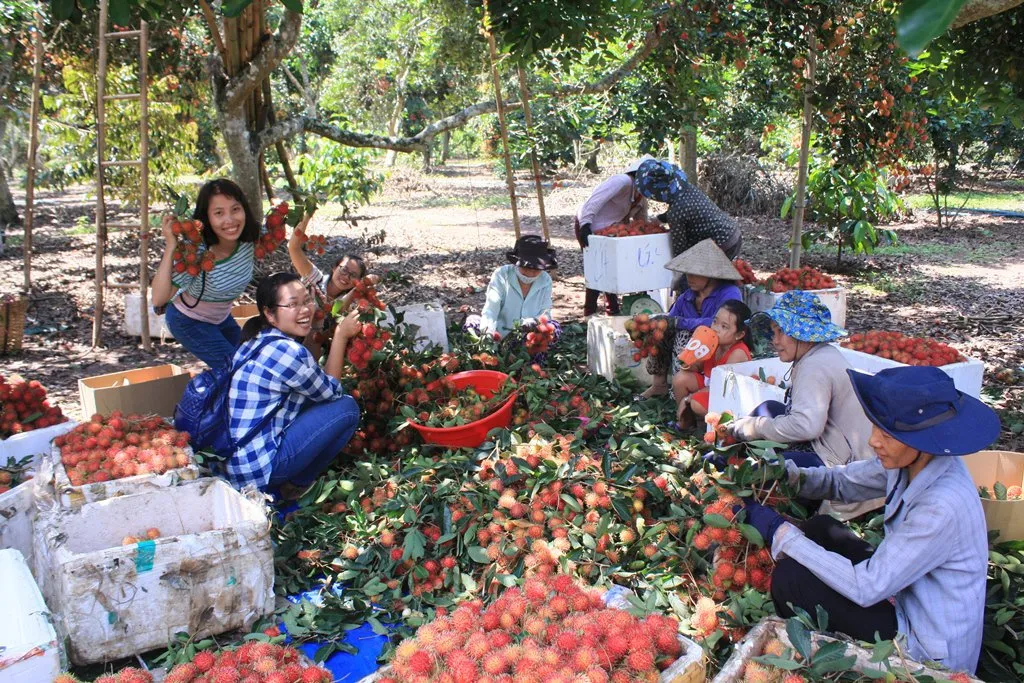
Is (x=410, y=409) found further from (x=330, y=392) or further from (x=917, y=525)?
(x=917, y=525)

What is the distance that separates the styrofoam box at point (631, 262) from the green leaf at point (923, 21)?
13.0 feet

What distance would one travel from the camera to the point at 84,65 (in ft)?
25.3

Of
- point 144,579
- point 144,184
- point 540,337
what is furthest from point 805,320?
point 144,184

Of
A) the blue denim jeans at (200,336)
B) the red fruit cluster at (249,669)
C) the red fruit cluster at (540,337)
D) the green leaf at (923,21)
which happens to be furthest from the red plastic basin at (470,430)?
the green leaf at (923,21)

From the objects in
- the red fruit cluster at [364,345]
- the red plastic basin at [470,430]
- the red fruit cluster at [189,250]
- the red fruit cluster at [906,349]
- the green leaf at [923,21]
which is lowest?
the red plastic basin at [470,430]

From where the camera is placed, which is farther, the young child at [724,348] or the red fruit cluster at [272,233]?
the red fruit cluster at [272,233]

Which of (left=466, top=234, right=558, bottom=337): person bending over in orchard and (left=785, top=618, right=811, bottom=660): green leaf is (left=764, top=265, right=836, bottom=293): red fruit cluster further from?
(left=785, top=618, right=811, bottom=660): green leaf

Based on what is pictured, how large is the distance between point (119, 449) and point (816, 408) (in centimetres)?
239

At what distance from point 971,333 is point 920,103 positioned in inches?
77.0

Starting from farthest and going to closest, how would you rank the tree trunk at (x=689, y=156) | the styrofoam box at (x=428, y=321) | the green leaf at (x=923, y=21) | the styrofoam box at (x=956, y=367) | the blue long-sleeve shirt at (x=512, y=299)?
the tree trunk at (x=689, y=156) < the blue long-sleeve shirt at (x=512, y=299) < the styrofoam box at (x=428, y=321) < the styrofoam box at (x=956, y=367) < the green leaf at (x=923, y=21)

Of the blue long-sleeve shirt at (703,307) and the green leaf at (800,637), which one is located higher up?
the blue long-sleeve shirt at (703,307)

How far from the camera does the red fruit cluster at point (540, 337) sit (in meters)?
4.29

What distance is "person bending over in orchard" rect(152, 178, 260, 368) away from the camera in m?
3.60

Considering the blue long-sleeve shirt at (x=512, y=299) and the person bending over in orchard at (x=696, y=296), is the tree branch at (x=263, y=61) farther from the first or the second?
the person bending over in orchard at (x=696, y=296)
